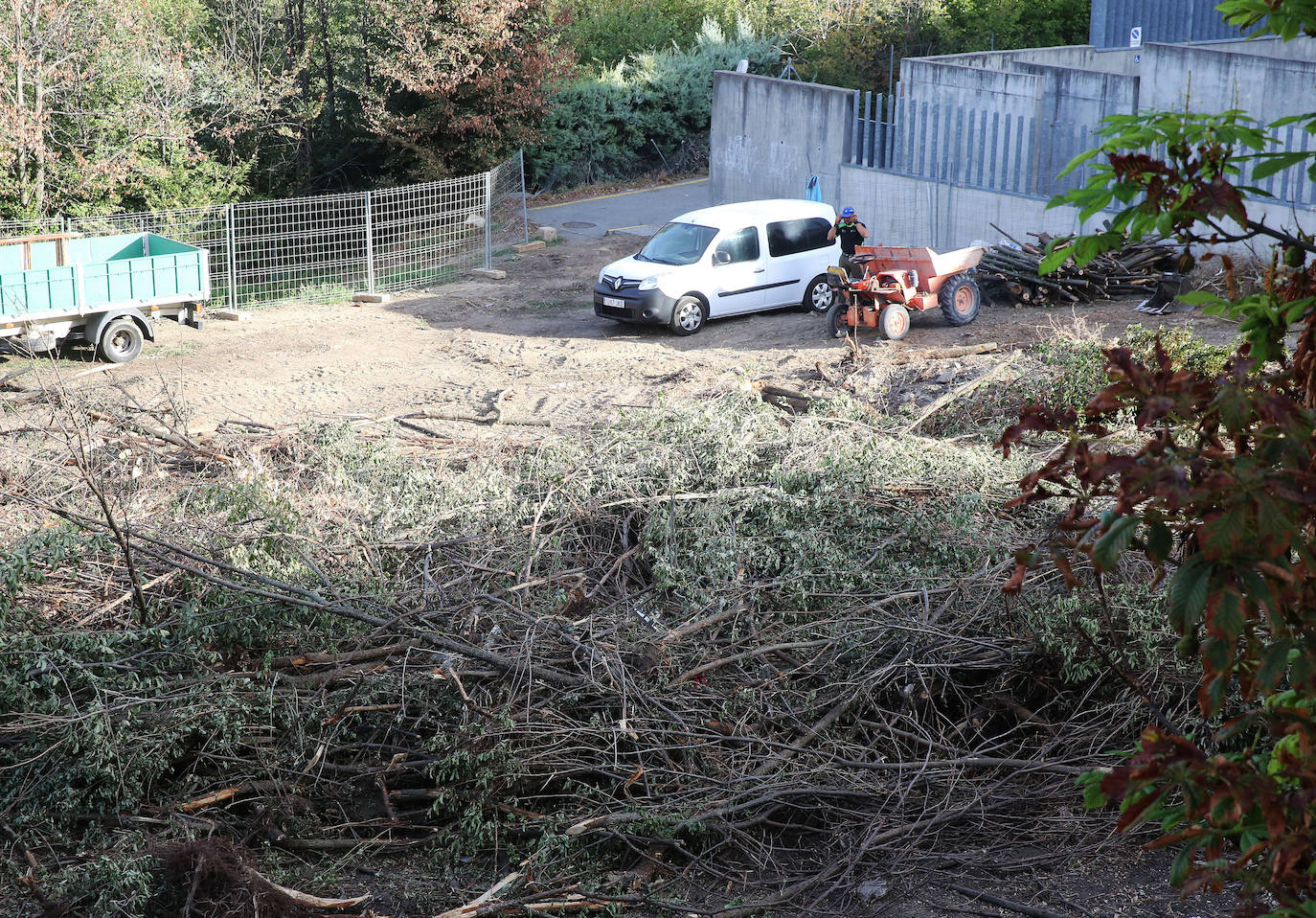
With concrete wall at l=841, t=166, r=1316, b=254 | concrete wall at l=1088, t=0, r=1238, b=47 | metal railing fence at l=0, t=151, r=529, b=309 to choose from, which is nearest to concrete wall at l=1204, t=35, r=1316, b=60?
concrete wall at l=1088, t=0, r=1238, b=47

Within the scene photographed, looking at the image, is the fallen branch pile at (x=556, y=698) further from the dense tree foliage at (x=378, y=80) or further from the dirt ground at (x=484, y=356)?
the dense tree foliage at (x=378, y=80)

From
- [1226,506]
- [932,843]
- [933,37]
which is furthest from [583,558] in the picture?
[933,37]

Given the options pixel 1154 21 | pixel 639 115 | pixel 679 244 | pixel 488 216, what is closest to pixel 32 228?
pixel 488 216

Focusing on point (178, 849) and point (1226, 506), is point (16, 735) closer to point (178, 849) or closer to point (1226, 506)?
point (178, 849)

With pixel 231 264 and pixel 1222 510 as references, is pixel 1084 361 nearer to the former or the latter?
pixel 1222 510

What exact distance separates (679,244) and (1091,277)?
545cm

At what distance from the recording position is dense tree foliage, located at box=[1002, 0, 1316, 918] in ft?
6.24

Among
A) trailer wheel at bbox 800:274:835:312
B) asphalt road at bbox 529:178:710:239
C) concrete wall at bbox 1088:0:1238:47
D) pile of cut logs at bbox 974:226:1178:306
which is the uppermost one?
concrete wall at bbox 1088:0:1238:47

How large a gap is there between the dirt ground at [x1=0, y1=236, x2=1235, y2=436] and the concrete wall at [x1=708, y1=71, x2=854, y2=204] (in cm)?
528

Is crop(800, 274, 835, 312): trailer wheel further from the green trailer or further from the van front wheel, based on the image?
the green trailer

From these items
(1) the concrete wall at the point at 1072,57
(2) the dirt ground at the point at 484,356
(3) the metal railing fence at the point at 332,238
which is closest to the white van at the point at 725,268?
(2) the dirt ground at the point at 484,356

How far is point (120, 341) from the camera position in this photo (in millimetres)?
13602

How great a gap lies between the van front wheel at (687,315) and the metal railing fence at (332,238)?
5.25 metres

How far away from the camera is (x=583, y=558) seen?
7.11m
